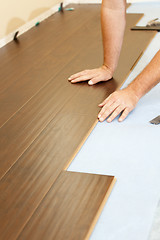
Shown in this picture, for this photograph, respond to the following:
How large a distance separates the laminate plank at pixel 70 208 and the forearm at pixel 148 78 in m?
0.69

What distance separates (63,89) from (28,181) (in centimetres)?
110

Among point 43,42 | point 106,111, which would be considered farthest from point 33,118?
point 43,42

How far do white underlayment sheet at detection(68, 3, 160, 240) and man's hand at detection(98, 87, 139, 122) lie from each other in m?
0.05

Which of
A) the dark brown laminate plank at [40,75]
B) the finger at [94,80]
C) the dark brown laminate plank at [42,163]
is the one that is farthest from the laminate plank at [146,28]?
the dark brown laminate plank at [42,163]

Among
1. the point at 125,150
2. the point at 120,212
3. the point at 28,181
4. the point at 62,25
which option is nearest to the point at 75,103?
the point at 125,150

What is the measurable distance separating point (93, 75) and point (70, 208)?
1.38 metres

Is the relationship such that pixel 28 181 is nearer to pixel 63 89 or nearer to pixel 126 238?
pixel 126 238

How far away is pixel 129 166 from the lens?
183cm

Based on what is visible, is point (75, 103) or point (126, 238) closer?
point (126, 238)

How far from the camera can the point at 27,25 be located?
4.47 metres

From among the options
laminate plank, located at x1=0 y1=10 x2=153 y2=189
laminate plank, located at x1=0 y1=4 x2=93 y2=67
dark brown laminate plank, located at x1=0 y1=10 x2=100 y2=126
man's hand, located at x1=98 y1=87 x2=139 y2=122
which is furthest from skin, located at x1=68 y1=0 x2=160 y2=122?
laminate plank, located at x1=0 y1=4 x2=93 y2=67

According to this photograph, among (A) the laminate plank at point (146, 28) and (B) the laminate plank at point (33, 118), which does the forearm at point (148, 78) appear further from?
(A) the laminate plank at point (146, 28)

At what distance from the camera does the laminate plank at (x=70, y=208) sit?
1.50 metres

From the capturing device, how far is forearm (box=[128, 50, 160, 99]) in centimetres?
211
